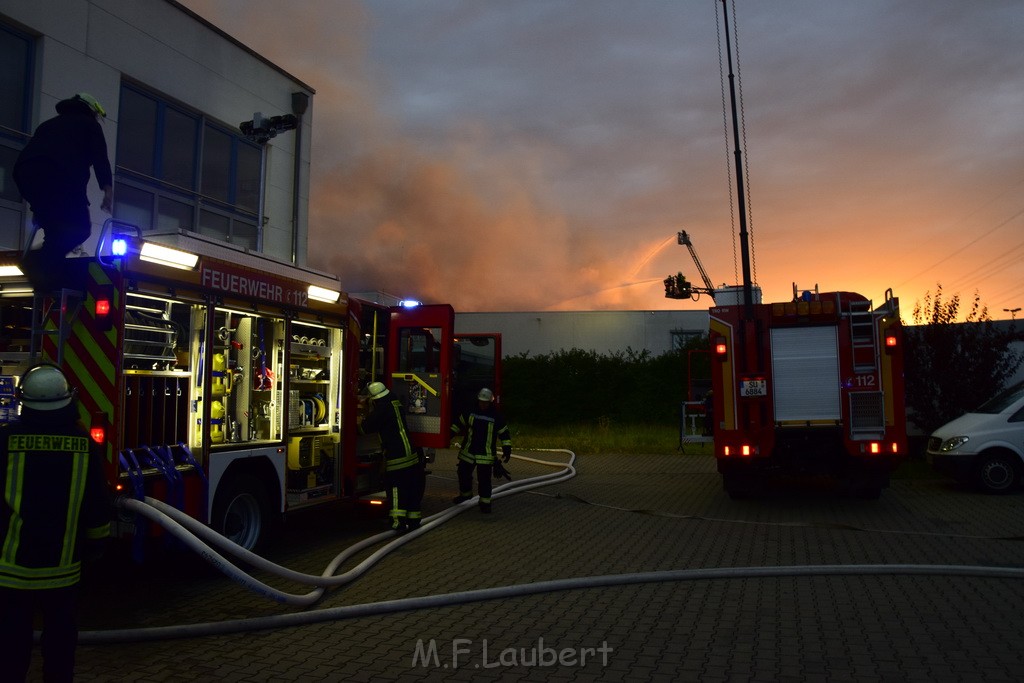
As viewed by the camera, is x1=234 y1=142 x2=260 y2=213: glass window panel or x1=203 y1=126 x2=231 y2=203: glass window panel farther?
x1=234 y1=142 x2=260 y2=213: glass window panel

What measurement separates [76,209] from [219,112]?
9.76 m

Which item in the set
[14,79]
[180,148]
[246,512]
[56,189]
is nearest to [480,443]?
[246,512]

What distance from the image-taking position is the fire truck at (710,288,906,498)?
10156mm

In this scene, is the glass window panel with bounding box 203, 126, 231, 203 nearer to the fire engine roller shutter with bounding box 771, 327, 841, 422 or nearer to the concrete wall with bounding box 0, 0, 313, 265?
the concrete wall with bounding box 0, 0, 313, 265

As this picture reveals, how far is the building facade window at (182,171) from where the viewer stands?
12.6 m

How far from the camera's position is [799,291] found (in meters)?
11.4

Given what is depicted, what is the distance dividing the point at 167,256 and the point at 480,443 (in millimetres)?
4983

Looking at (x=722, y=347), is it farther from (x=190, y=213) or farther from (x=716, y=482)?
(x=190, y=213)

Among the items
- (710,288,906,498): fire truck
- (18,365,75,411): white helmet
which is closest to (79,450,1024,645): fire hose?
(18,365,75,411): white helmet

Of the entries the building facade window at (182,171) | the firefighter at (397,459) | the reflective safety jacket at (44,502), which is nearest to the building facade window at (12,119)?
the building facade window at (182,171)

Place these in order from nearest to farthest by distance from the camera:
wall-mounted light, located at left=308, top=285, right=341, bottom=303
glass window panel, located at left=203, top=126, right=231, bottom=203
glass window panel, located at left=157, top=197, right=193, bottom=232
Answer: wall-mounted light, located at left=308, top=285, right=341, bottom=303 → glass window panel, located at left=157, top=197, right=193, bottom=232 → glass window panel, located at left=203, top=126, right=231, bottom=203

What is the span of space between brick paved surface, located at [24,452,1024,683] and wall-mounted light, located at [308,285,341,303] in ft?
A: 8.01

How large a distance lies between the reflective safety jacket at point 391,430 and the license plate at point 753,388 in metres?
4.53

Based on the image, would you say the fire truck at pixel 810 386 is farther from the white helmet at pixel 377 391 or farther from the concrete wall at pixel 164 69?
the concrete wall at pixel 164 69
